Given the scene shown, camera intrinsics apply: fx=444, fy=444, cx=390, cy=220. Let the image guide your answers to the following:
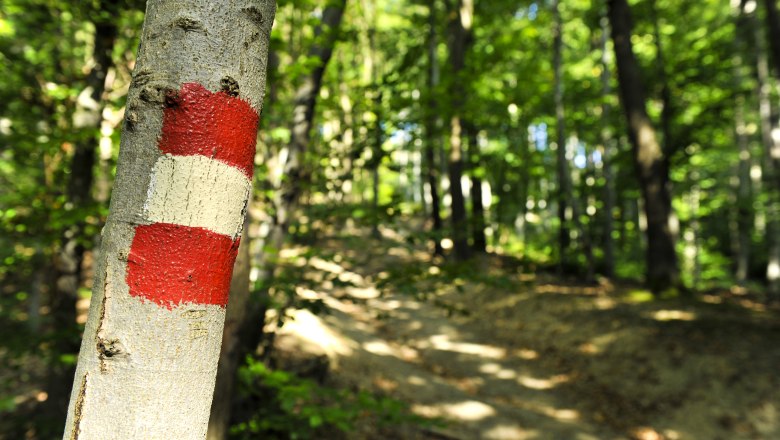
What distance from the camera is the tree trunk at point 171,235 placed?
2.22ft

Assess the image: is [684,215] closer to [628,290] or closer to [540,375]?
[628,290]

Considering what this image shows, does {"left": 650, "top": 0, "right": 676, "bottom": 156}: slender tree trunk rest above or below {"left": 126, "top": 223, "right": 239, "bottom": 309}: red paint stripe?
above

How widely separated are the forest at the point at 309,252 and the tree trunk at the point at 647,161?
1.8 inches

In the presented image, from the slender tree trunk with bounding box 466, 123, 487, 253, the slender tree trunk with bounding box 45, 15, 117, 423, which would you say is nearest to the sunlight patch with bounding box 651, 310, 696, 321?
the slender tree trunk with bounding box 466, 123, 487, 253

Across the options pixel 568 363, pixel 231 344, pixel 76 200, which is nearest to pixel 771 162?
pixel 568 363

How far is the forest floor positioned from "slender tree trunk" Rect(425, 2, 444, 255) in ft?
3.48

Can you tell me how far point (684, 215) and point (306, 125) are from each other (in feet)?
84.1

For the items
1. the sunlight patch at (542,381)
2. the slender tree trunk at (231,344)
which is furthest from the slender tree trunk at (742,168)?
the slender tree trunk at (231,344)

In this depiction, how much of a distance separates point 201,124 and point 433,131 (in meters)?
3.14

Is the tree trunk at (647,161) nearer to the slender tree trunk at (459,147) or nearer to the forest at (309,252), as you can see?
the forest at (309,252)

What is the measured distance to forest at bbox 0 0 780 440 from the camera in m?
0.70

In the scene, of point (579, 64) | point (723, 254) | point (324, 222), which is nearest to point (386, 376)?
point (324, 222)

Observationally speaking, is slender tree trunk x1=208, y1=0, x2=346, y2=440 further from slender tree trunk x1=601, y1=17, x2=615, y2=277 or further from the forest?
slender tree trunk x1=601, y1=17, x2=615, y2=277

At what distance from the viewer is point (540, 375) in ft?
25.2
